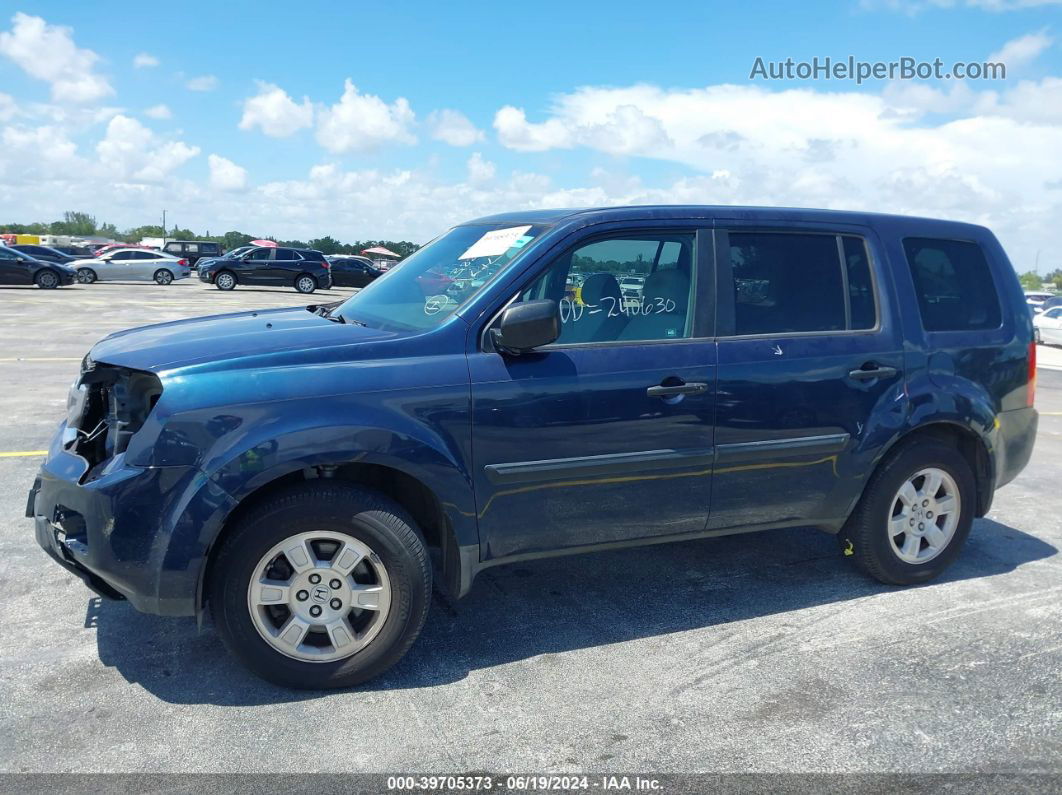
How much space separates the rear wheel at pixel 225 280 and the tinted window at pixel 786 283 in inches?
1241

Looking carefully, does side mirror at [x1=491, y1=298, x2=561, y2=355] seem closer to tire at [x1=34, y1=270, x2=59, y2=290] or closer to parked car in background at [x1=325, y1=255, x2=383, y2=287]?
tire at [x1=34, y1=270, x2=59, y2=290]

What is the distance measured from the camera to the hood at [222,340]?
3.42 metres

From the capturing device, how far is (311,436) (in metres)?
3.28

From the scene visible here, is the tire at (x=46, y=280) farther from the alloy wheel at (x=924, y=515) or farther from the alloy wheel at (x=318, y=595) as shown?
the alloy wheel at (x=924, y=515)

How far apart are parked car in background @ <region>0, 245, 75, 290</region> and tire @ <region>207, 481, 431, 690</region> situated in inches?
1180

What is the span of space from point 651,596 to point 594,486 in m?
0.96

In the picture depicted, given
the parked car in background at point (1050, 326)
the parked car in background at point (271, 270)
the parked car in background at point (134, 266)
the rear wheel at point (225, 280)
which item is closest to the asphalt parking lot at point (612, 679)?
the parked car in background at point (1050, 326)

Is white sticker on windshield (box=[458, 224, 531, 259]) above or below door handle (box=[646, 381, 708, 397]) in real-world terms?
above

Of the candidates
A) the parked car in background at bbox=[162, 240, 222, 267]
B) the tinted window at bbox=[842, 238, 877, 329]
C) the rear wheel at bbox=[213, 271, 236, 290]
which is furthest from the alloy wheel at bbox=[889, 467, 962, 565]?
the parked car in background at bbox=[162, 240, 222, 267]

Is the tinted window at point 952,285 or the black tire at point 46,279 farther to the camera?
the black tire at point 46,279

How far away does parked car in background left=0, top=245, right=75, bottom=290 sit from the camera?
28.8m

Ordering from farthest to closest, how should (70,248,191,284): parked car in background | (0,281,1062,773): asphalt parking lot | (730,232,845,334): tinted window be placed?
(70,248,191,284): parked car in background → (730,232,845,334): tinted window → (0,281,1062,773): asphalt parking lot

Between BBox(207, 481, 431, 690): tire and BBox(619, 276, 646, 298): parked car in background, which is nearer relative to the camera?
BBox(207, 481, 431, 690): tire

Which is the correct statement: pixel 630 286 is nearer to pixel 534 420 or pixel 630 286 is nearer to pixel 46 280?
pixel 534 420
